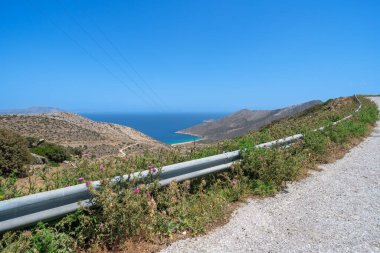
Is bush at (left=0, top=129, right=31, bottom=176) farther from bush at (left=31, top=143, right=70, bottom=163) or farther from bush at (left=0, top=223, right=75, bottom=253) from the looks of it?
bush at (left=0, top=223, right=75, bottom=253)

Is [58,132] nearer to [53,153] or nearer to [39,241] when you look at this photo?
[53,153]

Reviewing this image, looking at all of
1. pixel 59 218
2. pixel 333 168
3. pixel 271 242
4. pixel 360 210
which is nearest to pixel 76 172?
pixel 59 218

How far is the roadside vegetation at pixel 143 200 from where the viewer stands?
3711mm

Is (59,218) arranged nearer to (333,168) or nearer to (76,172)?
(76,172)

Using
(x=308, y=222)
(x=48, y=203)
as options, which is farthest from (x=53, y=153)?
(x=308, y=222)

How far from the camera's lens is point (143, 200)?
13.9 feet

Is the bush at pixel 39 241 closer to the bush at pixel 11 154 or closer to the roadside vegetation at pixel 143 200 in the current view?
the roadside vegetation at pixel 143 200

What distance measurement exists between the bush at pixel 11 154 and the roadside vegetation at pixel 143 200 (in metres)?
11.0

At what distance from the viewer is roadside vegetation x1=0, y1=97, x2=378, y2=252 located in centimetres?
371

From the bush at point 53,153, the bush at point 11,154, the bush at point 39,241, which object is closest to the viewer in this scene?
the bush at point 39,241

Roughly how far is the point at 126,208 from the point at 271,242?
1909mm

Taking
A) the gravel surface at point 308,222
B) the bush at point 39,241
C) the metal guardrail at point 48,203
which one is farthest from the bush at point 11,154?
the gravel surface at point 308,222

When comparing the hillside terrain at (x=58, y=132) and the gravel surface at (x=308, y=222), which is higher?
the gravel surface at (x=308, y=222)

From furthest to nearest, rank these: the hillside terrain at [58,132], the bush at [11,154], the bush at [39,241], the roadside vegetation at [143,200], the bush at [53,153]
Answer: the hillside terrain at [58,132], the bush at [53,153], the bush at [11,154], the roadside vegetation at [143,200], the bush at [39,241]
